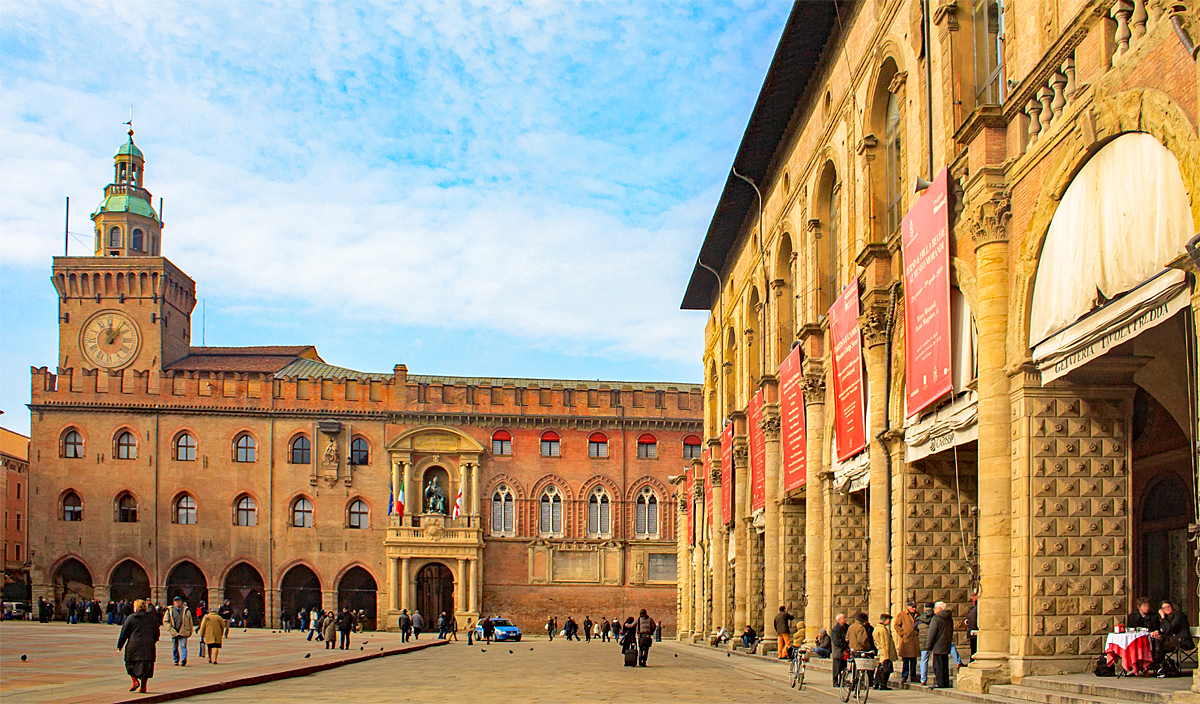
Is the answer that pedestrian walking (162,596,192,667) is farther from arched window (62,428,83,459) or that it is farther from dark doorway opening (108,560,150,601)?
arched window (62,428,83,459)

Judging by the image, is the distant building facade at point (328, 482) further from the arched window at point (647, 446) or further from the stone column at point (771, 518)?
the stone column at point (771, 518)

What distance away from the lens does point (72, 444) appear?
63.2 meters

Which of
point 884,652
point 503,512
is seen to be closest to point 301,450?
point 503,512

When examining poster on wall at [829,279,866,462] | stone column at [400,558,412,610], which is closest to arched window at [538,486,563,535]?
stone column at [400,558,412,610]

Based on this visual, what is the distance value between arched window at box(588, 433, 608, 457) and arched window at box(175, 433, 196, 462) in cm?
1979

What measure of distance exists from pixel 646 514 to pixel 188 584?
22.9 meters

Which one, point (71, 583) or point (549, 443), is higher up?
point (549, 443)

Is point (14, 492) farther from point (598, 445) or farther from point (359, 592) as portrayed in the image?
point (598, 445)

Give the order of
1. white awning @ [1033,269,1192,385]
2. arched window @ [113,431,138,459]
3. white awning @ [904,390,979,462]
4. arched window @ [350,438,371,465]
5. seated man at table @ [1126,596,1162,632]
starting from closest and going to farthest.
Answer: white awning @ [1033,269,1192,385]
seated man at table @ [1126,596,1162,632]
white awning @ [904,390,979,462]
arched window @ [113,431,138,459]
arched window @ [350,438,371,465]

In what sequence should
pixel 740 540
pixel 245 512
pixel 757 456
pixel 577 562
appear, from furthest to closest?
pixel 577 562
pixel 245 512
pixel 740 540
pixel 757 456

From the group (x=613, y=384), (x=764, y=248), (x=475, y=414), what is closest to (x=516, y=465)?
(x=475, y=414)

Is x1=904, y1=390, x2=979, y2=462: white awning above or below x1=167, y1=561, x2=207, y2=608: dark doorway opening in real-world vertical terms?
above

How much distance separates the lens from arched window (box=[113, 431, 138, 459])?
2494 inches

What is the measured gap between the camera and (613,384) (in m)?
71.4
